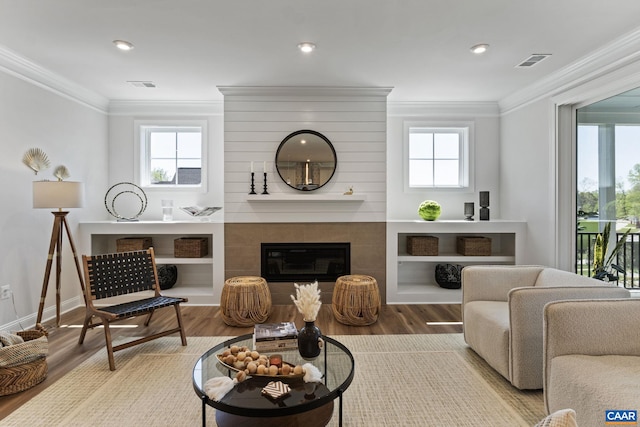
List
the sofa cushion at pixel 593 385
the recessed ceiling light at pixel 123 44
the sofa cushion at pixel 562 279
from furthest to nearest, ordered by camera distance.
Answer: the recessed ceiling light at pixel 123 44 < the sofa cushion at pixel 562 279 < the sofa cushion at pixel 593 385

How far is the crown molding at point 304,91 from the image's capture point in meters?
4.20

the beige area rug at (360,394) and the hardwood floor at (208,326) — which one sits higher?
the hardwood floor at (208,326)

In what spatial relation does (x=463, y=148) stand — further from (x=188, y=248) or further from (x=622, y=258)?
(x=188, y=248)

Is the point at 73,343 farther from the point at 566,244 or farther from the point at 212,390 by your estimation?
the point at 566,244

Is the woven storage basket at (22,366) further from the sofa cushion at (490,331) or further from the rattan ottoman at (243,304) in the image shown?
the sofa cushion at (490,331)

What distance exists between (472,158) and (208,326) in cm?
403

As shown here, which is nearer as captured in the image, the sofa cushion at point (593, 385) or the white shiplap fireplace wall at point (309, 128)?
the sofa cushion at point (593, 385)

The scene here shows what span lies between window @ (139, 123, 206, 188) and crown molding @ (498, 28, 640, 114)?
4.24 metres

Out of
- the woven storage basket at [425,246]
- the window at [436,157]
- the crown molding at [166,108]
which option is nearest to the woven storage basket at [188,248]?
the crown molding at [166,108]

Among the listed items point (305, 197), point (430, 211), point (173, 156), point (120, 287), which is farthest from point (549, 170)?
point (173, 156)

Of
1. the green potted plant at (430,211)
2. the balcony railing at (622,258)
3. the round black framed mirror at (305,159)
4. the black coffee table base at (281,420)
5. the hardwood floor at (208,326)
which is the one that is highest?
the round black framed mirror at (305,159)

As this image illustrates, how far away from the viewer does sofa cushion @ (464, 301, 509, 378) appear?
2.37 meters

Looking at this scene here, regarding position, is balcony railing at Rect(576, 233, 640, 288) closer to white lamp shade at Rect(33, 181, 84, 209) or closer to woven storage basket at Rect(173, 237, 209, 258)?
woven storage basket at Rect(173, 237, 209, 258)

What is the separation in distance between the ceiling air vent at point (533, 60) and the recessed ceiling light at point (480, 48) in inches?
20.8
